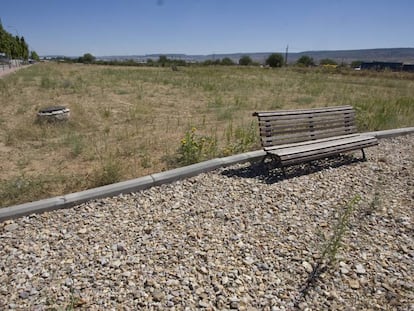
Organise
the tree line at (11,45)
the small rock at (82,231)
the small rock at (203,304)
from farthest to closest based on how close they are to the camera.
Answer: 1. the tree line at (11,45)
2. the small rock at (82,231)
3. the small rock at (203,304)

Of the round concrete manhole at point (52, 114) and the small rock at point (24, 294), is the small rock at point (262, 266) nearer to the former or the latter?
the small rock at point (24, 294)

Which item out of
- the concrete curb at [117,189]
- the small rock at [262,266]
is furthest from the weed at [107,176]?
the small rock at [262,266]

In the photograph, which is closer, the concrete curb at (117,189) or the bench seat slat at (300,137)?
the concrete curb at (117,189)

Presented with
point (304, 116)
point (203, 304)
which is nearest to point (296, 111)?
point (304, 116)

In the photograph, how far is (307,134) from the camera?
4.77 meters

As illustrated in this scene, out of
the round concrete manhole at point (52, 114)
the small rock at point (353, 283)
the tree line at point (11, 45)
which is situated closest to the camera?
the small rock at point (353, 283)

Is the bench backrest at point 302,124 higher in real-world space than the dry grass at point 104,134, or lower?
higher

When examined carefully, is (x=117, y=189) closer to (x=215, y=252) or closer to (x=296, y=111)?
(x=215, y=252)

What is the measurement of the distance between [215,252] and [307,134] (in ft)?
9.90

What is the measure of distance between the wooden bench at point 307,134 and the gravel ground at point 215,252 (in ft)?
1.86

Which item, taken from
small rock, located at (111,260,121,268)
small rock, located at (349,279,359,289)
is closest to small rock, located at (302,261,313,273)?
small rock, located at (349,279,359,289)

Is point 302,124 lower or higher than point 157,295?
higher

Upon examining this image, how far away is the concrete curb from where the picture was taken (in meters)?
2.97

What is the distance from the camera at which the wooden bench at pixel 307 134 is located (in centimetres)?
418
